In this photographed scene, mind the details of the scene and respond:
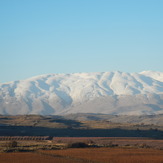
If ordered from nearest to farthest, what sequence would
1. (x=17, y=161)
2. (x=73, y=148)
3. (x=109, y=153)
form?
(x=17, y=161) → (x=109, y=153) → (x=73, y=148)

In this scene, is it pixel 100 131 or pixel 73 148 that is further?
pixel 100 131

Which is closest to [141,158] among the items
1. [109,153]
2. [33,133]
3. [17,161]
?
[109,153]

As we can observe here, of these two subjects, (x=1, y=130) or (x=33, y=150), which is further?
(x=1, y=130)

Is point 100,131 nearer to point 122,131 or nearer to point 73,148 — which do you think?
point 122,131

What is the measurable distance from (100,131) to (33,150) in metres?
47.0

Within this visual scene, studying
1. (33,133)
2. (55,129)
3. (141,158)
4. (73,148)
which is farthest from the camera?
(55,129)

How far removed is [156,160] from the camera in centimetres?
4691

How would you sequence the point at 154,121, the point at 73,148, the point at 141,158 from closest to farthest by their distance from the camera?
the point at 141,158, the point at 73,148, the point at 154,121

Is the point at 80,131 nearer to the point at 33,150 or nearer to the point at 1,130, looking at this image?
the point at 1,130

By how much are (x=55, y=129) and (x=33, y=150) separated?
51.0 m

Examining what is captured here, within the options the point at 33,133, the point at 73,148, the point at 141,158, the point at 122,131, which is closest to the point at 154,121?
the point at 122,131

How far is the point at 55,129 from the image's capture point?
108m

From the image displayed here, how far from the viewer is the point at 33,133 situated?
9962 centimetres

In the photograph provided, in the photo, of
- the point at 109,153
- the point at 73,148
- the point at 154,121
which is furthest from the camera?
the point at 154,121
